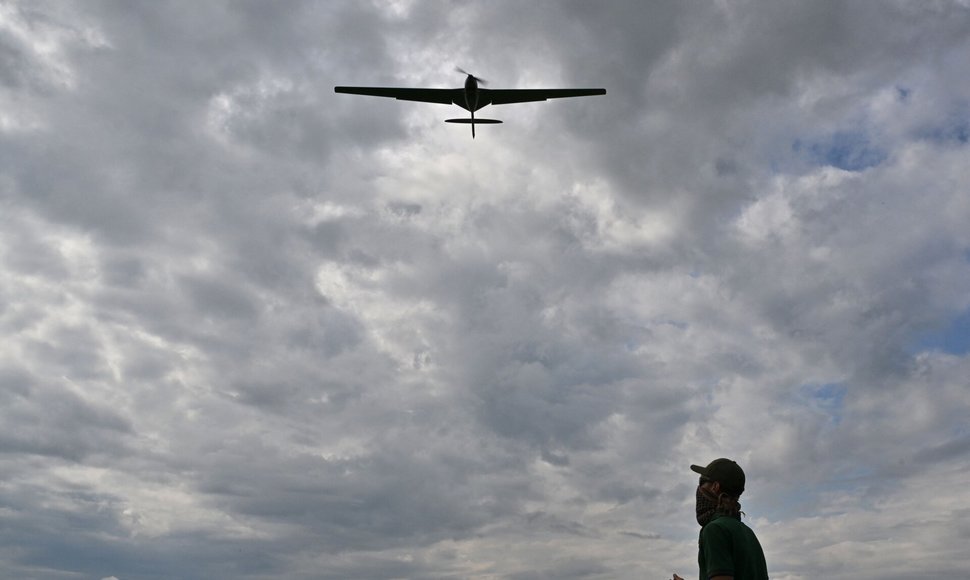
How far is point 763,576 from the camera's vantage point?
9.51m

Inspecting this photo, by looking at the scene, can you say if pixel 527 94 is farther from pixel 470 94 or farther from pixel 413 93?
pixel 413 93

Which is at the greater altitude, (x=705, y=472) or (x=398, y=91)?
(x=398, y=91)

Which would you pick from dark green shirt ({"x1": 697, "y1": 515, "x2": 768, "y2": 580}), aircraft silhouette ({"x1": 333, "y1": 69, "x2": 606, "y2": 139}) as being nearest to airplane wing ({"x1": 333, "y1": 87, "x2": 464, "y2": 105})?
aircraft silhouette ({"x1": 333, "y1": 69, "x2": 606, "y2": 139})

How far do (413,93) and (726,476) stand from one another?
254 feet

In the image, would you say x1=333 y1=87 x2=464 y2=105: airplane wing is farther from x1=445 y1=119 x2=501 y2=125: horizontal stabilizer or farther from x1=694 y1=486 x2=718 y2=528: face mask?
x1=694 y1=486 x2=718 y2=528: face mask

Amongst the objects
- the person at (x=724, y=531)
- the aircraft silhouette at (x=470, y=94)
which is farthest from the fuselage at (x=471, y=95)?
the person at (x=724, y=531)

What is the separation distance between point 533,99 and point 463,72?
36.3 feet

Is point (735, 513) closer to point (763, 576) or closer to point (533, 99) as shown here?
point (763, 576)

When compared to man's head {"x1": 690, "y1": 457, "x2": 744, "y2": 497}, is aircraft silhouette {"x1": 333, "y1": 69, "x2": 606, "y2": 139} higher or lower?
higher

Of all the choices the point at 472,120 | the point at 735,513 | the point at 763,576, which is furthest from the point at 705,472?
the point at 472,120

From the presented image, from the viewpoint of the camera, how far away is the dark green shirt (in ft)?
30.6

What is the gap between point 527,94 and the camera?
83.8 metres

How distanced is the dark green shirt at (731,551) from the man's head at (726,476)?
Answer: 0.46 m

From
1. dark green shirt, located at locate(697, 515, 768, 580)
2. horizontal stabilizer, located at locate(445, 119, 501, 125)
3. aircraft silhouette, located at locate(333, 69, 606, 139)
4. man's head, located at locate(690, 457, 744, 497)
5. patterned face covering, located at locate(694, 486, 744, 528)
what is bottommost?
dark green shirt, located at locate(697, 515, 768, 580)
